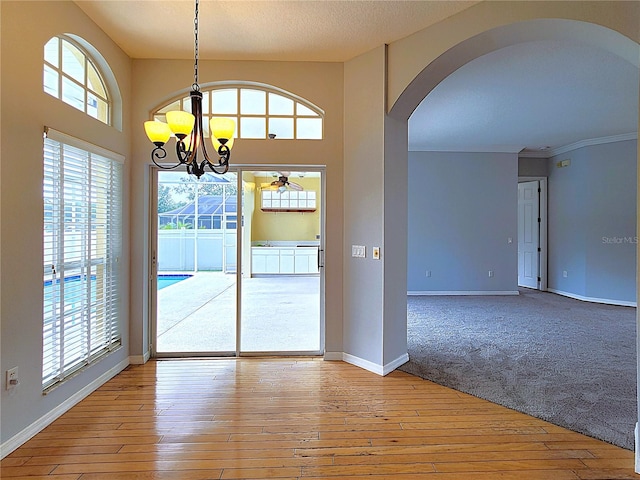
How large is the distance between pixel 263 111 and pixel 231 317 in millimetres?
3051

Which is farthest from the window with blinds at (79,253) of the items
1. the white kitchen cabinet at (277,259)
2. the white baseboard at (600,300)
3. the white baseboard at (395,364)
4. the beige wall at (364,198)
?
the white baseboard at (600,300)

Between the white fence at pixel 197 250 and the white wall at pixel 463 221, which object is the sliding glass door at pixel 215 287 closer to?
the white fence at pixel 197 250

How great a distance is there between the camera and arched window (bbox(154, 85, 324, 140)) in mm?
3812

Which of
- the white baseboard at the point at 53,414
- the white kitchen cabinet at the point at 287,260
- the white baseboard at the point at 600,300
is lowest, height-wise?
the white baseboard at the point at 53,414

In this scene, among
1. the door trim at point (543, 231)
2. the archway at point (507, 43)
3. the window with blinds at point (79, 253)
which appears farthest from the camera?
the door trim at point (543, 231)

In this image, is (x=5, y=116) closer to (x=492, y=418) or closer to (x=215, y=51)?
(x=215, y=51)

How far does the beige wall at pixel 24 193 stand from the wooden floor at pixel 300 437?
31 centimetres

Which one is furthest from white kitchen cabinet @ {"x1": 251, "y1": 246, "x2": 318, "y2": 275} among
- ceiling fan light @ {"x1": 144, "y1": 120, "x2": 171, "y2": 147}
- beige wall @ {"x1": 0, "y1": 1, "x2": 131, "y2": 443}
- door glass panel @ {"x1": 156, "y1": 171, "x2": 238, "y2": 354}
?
ceiling fan light @ {"x1": 144, "y1": 120, "x2": 171, "y2": 147}

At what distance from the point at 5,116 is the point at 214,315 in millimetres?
3836

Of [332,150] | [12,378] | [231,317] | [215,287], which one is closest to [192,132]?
[332,150]

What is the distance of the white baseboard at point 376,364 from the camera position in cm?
342

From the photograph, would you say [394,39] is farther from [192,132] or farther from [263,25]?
[192,132]

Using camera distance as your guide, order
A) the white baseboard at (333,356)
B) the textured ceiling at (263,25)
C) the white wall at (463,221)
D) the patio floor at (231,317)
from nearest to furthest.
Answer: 1. the textured ceiling at (263,25)
2. the white baseboard at (333,356)
3. the patio floor at (231,317)
4. the white wall at (463,221)

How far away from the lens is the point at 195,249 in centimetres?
556
